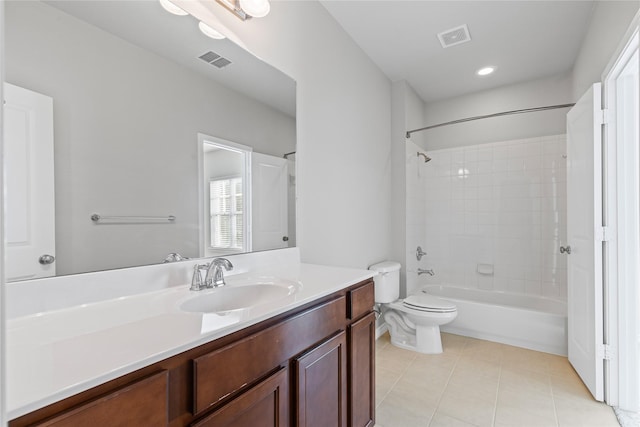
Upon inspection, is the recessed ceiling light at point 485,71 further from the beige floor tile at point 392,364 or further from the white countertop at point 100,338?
the white countertop at point 100,338

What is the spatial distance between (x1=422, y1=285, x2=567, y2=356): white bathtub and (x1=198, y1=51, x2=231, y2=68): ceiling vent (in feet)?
8.99

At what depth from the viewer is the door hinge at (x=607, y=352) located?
177cm

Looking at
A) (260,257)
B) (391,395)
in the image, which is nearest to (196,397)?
(260,257)

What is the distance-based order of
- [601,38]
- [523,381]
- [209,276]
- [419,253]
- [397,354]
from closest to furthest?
1. [209,276]
2. [601,38]
3. [523,381]
4. [397,354]
5. [419,253]

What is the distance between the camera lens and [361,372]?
4.59 feet

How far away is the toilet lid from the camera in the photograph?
241cm

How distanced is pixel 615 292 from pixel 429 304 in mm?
1141

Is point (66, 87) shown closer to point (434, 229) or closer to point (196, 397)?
point (196, 397)

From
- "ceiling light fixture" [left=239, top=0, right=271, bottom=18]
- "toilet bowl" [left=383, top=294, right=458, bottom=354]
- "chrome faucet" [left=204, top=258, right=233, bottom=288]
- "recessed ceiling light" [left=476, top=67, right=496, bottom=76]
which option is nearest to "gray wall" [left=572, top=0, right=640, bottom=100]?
"recessed ceiling light" [left=476, top=67, right=496, bottom=76]

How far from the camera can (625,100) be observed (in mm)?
1751

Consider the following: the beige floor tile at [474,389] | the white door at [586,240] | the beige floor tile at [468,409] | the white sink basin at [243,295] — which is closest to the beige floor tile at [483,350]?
the beige floor tile at [474,389]

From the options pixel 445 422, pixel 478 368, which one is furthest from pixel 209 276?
pixel 478 368

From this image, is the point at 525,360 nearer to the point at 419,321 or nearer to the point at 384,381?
the point at 419,321

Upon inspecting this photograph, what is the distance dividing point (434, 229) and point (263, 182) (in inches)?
107
